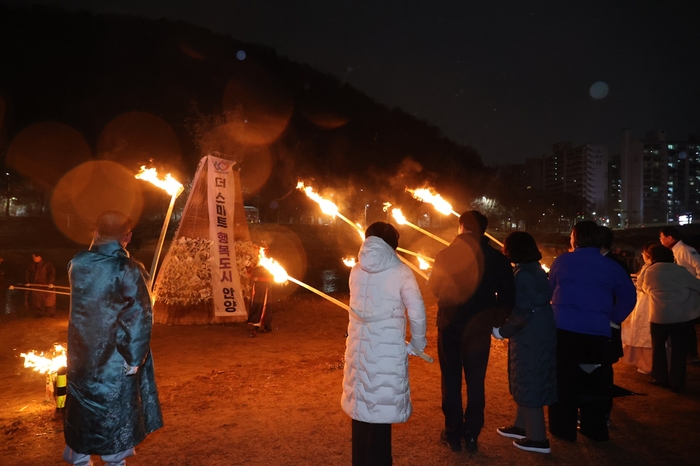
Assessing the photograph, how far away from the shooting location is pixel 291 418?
17.4ft

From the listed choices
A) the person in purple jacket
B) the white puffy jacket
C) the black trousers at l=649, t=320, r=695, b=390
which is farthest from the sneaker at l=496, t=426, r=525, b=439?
the black trousers at l=649, t=320, r=695, b=390

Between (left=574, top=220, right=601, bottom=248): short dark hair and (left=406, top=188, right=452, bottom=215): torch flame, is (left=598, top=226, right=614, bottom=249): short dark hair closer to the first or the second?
(left=574, top=220, right=601, bottom=248): short dark hair

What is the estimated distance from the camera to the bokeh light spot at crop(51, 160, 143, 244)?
34.2 metres

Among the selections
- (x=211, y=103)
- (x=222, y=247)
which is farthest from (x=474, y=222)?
(x=211, y=103)

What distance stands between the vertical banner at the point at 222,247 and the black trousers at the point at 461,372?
705 centimetres

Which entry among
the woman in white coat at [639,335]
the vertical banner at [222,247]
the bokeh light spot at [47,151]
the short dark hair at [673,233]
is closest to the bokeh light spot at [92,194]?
the bokeh light spot at [47,151]

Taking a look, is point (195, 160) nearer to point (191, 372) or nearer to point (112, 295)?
point (191, 372)

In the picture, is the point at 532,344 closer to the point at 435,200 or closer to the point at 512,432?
the point at 512,432

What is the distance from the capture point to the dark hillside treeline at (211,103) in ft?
104

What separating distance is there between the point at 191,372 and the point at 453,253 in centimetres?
488

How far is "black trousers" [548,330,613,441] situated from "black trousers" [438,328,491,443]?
86 centimetres

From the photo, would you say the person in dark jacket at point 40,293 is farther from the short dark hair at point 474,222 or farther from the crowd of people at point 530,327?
the short dark hair at point 474,222

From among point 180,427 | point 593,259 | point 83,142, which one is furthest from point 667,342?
point 83,142

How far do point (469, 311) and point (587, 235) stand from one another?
1.46 meters
